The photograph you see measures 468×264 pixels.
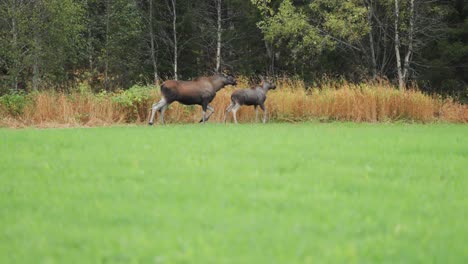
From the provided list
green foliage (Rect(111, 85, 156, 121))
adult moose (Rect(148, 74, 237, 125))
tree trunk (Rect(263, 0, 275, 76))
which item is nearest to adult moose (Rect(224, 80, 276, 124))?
adult moose (Rect(148, 74, 237, 125))

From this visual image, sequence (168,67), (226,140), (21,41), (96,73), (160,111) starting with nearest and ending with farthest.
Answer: (226,140) → (160,111) → (21,41) → (168,67) → (96,73)

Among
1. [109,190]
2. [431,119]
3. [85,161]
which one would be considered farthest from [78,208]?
[431,119]

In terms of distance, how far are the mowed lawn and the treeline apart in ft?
62.3

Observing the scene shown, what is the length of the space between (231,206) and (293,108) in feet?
53.0

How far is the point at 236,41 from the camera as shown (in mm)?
38844

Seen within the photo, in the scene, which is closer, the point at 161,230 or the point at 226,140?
the point at 161,230

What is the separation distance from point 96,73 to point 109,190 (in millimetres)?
35563

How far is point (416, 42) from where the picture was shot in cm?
3181

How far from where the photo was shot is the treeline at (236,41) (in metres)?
30.2

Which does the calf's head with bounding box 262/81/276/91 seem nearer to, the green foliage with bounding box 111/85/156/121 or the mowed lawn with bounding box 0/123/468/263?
the green foliage with bounding box 111/85/156/121

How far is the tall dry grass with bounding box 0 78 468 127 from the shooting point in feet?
64.8

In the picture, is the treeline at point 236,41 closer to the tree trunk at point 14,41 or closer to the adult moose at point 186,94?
the tree trunk at point 14,41

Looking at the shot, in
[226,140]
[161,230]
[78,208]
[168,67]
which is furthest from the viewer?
[168,67]

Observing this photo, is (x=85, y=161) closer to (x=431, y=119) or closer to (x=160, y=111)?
(x=160, y=111)
